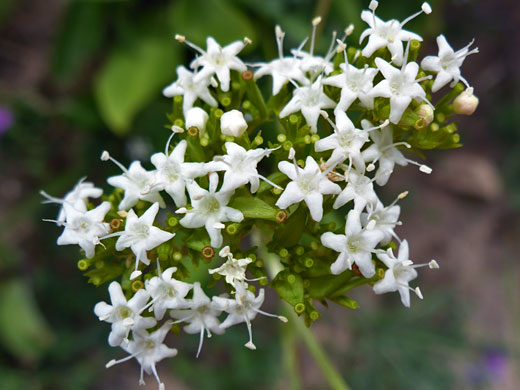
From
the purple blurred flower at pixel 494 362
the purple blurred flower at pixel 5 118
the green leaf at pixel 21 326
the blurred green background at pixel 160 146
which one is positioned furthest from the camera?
the purple blurred flower at pixel 494 362

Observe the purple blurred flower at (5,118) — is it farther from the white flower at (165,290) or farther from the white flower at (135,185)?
the white flower at (165,290)

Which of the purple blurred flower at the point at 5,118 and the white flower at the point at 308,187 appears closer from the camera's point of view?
the white flower at the point at 308,187

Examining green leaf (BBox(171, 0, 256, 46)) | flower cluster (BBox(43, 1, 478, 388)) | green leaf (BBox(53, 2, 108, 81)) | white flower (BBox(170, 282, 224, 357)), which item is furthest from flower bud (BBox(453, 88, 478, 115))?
green leaf (BBox(53, 2, 108, 81))

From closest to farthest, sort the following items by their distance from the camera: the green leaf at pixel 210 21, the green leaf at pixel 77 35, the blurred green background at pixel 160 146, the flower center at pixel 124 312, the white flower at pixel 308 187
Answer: the white flower at pixel 308 187 → the flower center at pixel 124 312 → the green leaf at pixel 210 21 → the blurred green background at pixel 160 146 → the green leaf at pixel 77 35

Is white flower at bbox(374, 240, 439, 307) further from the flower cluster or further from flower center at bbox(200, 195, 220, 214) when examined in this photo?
flower center at bbox(200, 195, 220, 214)

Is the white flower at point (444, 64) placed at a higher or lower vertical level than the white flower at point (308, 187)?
higher

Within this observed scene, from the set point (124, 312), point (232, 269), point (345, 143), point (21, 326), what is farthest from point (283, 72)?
point (21, 326)

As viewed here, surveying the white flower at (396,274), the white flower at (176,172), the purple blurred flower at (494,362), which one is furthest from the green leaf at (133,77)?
the purple blurred flower at (494,362)

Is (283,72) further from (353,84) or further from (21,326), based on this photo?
(21,326)
